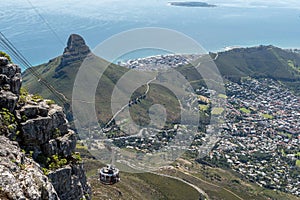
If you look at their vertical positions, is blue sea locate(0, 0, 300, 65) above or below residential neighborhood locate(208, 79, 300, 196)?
above

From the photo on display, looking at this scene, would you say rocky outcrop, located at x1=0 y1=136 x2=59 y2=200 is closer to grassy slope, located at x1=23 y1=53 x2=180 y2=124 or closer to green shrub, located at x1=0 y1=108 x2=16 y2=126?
green shrub, located at x1=0 y1=108 x2=16 y2=126

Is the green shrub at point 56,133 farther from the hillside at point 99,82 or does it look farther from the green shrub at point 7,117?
the hillside at point 99,82

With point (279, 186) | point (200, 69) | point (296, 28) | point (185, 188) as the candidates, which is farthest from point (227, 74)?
point (296, 28)

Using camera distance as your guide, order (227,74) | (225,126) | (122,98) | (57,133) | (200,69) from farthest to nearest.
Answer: (227,74)
(200,69)
(225,126)
(122,98)
(57,133)

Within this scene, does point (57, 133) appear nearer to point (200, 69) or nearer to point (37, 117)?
point (37, 117)

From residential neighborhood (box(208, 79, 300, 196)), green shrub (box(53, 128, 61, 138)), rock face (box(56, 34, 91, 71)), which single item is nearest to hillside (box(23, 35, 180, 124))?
rock face (box(56, 34, 91, 71))

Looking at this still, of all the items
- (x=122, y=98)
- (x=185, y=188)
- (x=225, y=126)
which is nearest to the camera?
(x=185, y=188)

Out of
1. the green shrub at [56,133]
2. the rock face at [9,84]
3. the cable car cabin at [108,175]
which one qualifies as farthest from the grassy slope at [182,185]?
the rock face at [9,84]
